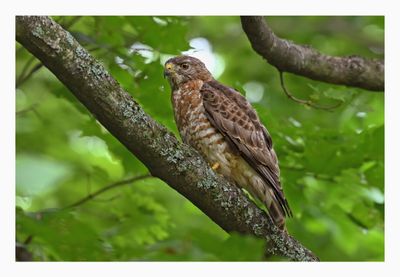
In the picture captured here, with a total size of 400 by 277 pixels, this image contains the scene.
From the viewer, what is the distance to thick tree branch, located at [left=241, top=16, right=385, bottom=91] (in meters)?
4.80

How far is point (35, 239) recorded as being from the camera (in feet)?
12.7

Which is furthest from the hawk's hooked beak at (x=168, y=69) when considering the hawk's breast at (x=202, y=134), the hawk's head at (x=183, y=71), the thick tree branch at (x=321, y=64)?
the thick tree branch at (x=321, y=64)

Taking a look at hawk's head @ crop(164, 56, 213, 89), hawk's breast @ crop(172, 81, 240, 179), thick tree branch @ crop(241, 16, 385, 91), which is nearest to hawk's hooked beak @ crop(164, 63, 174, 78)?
hawk's head @ crop(164, 56, 213, 89)

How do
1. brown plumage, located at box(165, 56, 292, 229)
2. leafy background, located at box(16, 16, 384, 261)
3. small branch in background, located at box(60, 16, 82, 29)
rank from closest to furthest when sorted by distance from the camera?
1. leafy background, located at box(16, 16, 384, 261)
2. brown plumage, located at box(165, 56, 292, 229)
3. small branch in background, located at box(60, 16, 82, 29)

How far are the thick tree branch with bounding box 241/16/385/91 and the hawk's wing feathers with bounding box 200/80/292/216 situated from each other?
57cm

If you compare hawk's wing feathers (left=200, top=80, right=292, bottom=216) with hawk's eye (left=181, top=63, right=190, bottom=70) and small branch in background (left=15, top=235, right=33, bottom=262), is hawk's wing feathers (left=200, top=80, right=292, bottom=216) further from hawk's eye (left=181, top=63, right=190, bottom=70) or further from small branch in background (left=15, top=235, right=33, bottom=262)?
small branch in background (left=15, top=235, right=33, bottom=262)

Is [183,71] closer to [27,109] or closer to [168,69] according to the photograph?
[168,69]

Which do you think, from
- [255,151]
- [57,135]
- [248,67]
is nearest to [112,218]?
[57,135]

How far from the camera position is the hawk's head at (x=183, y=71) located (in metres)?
4.79

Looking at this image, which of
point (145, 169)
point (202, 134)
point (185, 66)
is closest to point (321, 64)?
point (185, 66)

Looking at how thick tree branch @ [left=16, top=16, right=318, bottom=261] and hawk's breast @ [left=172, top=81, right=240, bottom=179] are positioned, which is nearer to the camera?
thick tree branch @ [left=16, top=16, right=318, bottom=261]

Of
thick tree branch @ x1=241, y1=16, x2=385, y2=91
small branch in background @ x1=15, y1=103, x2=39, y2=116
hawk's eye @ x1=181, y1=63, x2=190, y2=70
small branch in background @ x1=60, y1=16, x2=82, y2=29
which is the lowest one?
small branch in background @ x1=15, y1=103, x2=39, y2=116

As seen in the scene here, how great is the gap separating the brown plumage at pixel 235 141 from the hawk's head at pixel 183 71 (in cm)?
35

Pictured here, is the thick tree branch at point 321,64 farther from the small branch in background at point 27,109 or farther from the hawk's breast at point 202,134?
the small branch in background at point 27,109
